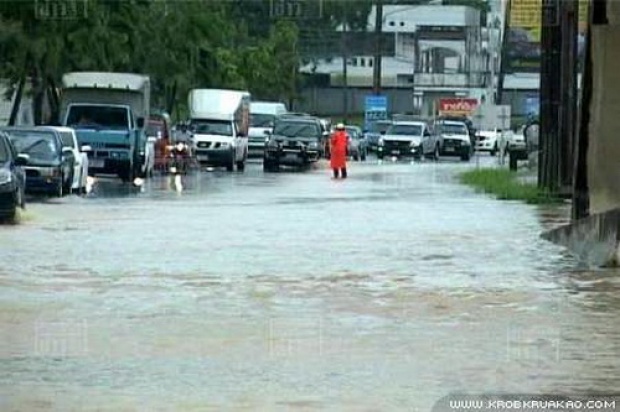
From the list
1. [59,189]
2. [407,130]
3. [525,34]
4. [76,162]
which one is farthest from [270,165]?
[59,189]

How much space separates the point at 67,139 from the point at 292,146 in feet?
68.5

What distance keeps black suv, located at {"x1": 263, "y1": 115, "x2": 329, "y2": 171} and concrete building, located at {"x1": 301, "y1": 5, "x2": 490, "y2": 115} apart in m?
47.1

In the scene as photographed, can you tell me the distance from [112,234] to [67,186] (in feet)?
37.7

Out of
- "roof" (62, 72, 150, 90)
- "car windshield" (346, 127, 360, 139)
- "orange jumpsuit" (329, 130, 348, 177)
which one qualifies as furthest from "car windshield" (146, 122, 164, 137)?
"car windshield" (346, 127, 360, 139)

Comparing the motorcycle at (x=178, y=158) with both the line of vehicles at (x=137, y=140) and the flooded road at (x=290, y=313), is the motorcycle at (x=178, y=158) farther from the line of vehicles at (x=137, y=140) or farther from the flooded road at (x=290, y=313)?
the flooded road at (x=290, y=313)

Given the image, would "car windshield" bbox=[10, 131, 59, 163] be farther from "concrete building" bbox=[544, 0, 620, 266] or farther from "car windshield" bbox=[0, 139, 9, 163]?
"concrete building" bbox=[544, 0, 620, 266]

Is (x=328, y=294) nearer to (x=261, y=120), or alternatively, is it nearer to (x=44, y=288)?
(x=44, y=288)

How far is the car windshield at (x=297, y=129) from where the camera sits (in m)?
58.9

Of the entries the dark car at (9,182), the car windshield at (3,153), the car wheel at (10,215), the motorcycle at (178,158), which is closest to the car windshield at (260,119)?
the motorcycle at (178,158)

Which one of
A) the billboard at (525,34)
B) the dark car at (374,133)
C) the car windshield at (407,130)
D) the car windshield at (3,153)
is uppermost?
the billboard at (525,34)

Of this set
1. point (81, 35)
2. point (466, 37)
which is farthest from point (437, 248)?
point (466, 37)

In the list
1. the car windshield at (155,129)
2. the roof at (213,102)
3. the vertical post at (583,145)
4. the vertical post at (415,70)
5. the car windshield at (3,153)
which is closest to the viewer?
the vertical post at (583,145)

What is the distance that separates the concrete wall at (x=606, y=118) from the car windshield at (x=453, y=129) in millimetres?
55217

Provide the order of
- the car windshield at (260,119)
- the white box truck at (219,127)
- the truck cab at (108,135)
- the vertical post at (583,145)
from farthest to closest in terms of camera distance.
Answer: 1. the car windshield at (260,119)
2. the white box truck at (219,127)
3. the truck cab at (108,135)
4. the vertical post at (583,145)
